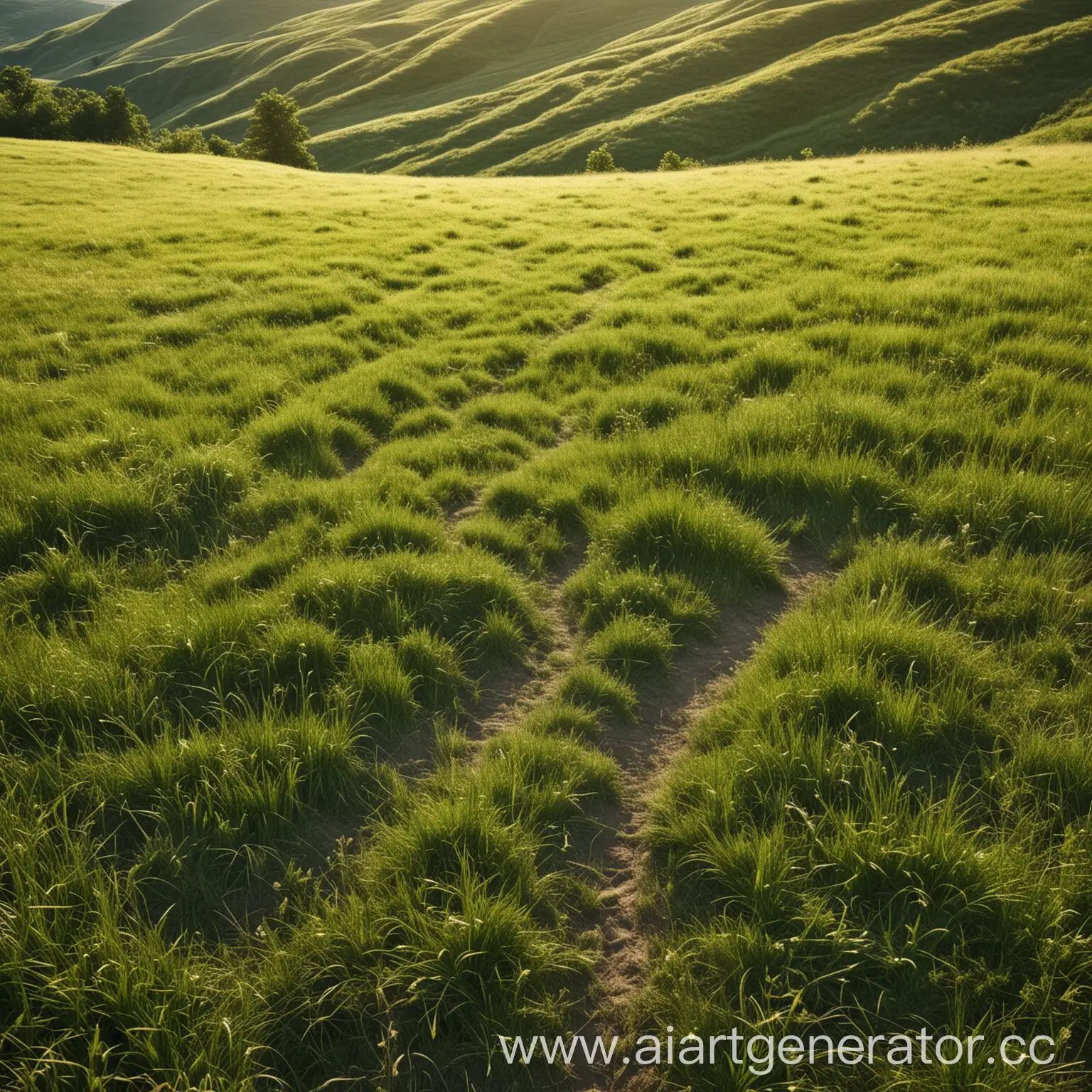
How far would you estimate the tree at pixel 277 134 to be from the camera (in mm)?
54875

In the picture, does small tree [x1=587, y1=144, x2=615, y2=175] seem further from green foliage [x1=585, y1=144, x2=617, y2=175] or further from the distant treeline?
the distant treeline

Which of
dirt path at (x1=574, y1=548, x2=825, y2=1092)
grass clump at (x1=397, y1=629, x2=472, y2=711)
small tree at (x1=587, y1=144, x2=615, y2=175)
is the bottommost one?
dirt path at (x1=574, y1=548, x2=825, y2=1092)

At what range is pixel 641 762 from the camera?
13.6 feet

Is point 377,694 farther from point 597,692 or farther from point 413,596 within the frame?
point 597,692

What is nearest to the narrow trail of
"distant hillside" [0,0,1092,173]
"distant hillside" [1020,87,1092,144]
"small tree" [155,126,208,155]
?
"distant hillside" [1020,87,1092,144]

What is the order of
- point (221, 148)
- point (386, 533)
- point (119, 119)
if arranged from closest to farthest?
point (386, 533)
point (221, 148)
point (119, 119)

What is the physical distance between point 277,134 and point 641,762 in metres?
66.3

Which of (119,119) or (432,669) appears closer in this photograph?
(432,669)

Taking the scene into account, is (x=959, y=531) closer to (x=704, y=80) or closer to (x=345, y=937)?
(x=345, y=937)

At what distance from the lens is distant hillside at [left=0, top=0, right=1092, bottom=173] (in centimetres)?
5144

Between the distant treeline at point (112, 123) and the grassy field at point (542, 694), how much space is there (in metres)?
55.7

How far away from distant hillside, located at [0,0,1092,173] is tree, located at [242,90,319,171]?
1726cm

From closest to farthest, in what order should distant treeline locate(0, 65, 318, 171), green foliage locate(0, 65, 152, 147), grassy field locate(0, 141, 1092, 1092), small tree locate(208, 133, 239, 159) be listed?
1. grassy field locate(0, 141, 1092, 1092)
2. green foliage locate(0, 65, 152, 147)
3. distant treeline locate(0, 65, 318, 171)
4. small tree locate(208, 133, 239, 159)

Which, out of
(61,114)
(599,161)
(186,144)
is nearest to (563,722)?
(599,161)
